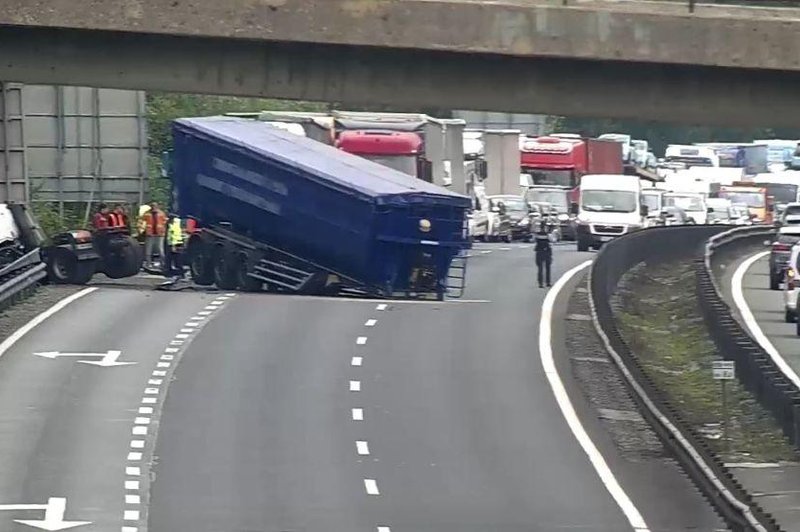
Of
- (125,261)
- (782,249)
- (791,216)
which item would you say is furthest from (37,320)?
(791,216)

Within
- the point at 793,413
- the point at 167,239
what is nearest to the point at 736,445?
the point at 793,413

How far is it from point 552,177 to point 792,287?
31.7 meters

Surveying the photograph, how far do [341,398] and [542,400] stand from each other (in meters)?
2.82

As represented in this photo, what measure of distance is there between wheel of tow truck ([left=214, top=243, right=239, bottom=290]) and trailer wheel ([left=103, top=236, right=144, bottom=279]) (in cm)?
174

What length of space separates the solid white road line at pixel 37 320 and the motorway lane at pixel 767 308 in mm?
12600

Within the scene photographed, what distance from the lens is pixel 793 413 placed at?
25.2 m

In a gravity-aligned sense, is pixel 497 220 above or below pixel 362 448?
below

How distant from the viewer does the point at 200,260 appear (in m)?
43.2

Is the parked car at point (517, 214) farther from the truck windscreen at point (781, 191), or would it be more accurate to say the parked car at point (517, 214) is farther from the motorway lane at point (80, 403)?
the motorway lane at point (80, 403)

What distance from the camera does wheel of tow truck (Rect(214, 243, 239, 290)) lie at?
1661 inches

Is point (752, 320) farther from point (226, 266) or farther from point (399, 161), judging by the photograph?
point (226, 266)

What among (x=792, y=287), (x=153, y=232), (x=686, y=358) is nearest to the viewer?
(x=686, y=358)

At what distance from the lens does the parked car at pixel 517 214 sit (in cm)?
6756

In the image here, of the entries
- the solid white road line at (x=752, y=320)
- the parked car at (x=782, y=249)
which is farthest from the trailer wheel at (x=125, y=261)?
the parked car at (x=782, y=249)
